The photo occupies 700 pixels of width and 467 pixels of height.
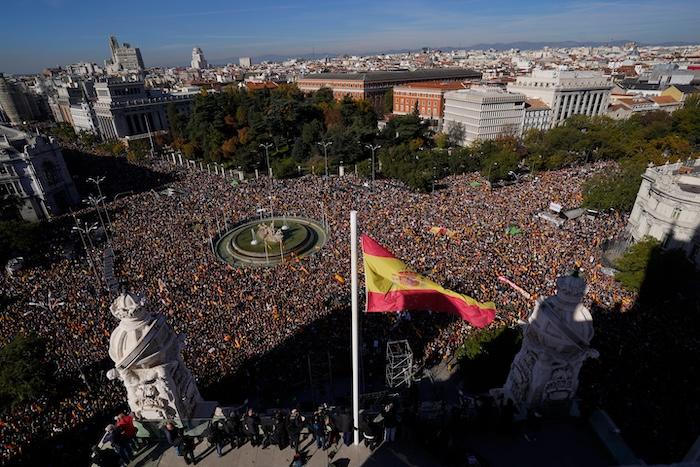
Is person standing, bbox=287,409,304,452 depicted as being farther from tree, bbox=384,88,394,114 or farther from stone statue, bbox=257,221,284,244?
tree, bbox=384,88,394,114

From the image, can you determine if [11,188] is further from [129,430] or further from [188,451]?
[188,451]

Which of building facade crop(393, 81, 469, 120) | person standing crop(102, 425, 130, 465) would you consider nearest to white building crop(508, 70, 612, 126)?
building facade crop(393, 81, 469, 120)

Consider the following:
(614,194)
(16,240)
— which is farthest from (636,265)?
(16,240)

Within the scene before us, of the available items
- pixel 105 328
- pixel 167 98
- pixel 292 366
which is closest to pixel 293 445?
pixel 292 366

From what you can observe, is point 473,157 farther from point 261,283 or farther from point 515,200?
point 261,283

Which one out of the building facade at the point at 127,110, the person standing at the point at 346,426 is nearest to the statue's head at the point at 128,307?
the person standing at the point at 346,426

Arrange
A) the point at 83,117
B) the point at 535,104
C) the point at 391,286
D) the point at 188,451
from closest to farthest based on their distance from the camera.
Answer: the point at 188,451 → the point at 391,286 → the point at 535,104 → the point at 83,117
